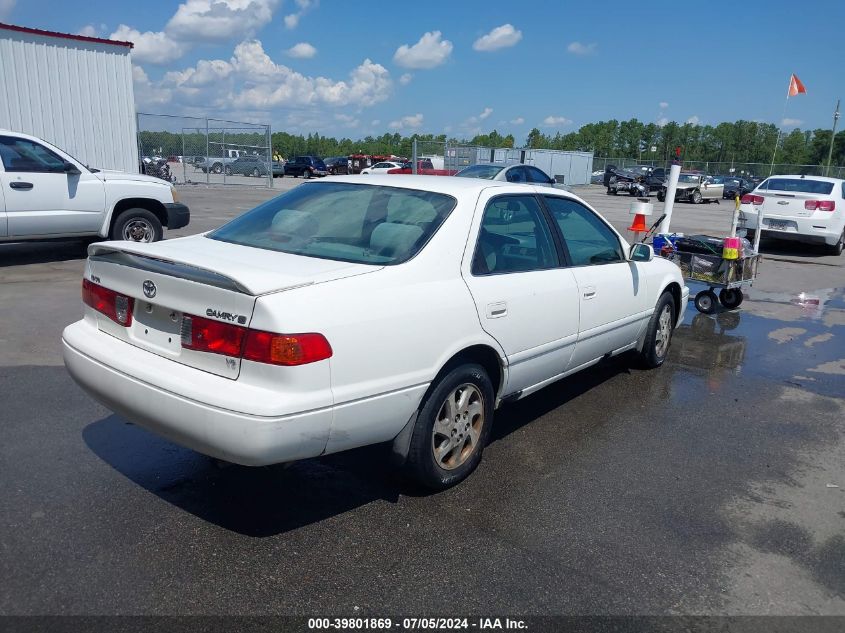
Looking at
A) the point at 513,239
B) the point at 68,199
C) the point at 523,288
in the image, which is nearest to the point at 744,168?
the point at 68,199

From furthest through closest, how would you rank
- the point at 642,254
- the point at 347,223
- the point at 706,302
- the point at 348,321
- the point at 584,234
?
the point at 706,302 < the point at 642,254 < the point at 584,234 < the point at 347,223 < the point at 348,321

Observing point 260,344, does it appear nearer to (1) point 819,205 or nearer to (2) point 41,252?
(2) point 41,252

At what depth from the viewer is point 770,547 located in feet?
10.7

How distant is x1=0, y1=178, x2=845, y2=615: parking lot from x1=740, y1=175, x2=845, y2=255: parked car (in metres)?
9.70

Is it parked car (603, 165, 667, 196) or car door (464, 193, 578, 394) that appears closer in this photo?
car door (464, 193, 578, 394)

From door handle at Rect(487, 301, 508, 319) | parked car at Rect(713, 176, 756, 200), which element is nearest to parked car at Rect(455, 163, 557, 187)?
door handle at Rect(487, 301, 508, 319)

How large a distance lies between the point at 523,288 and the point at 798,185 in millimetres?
13015

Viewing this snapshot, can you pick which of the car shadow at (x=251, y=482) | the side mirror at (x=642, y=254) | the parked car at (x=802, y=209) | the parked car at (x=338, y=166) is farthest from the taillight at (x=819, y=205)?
the parked car at (x=338, y=166)

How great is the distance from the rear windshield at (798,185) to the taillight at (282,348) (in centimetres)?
1424

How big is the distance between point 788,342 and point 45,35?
1492 centimetres

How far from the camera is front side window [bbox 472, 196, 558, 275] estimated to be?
12.5ft

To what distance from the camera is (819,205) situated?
1373 cm

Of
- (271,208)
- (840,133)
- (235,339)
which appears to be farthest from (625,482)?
(840,133)

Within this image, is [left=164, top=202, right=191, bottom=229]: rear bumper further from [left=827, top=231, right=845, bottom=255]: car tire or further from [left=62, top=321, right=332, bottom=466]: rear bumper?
[left=827, top=231, right=845, bottom=255]: car tire
